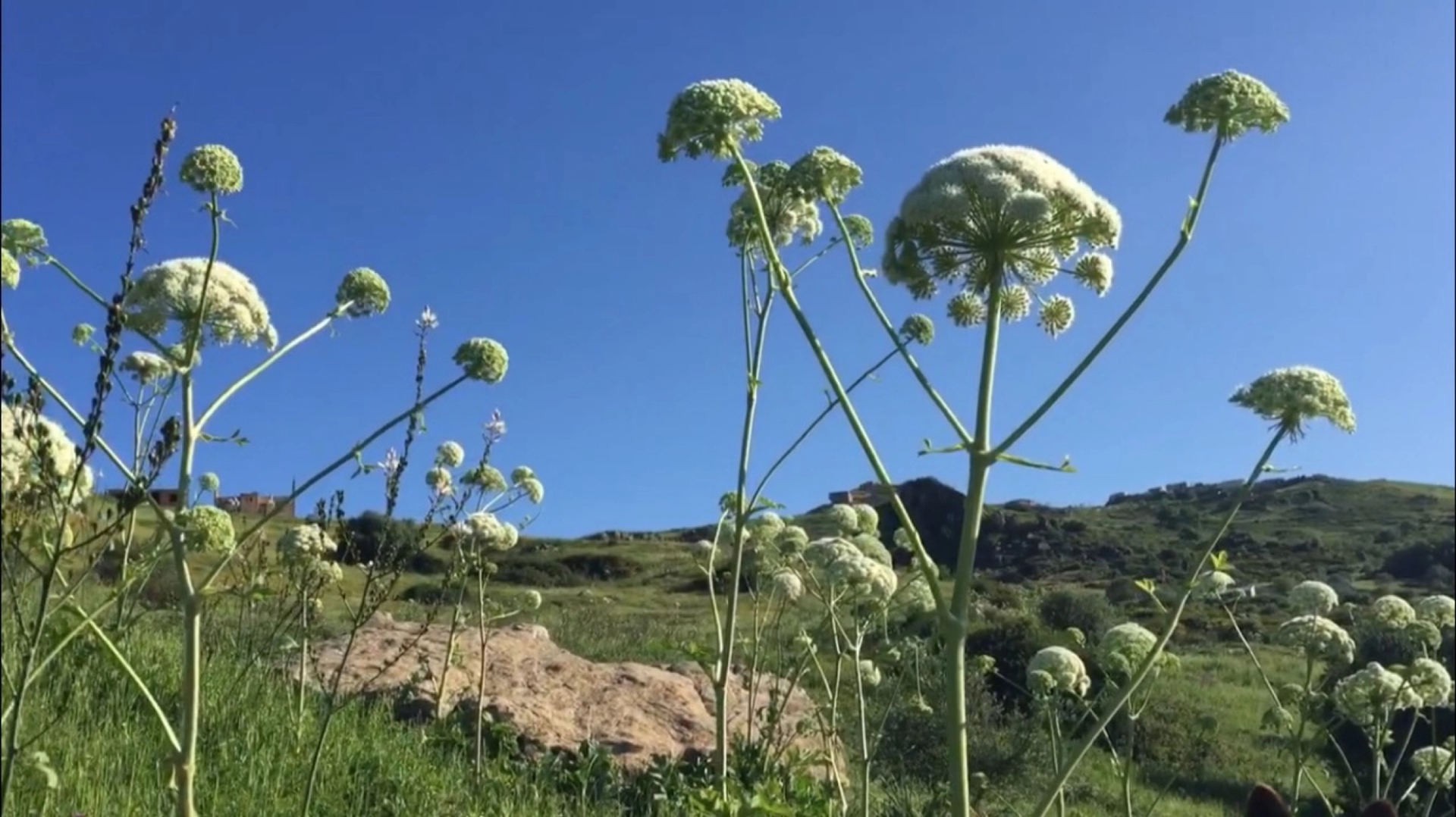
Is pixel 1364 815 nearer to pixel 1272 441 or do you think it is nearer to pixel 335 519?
pixel 1272 441

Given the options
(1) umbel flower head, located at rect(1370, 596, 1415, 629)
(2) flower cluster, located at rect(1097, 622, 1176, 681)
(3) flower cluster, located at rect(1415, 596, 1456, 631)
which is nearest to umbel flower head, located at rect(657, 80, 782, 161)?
(2) flower cluster, located at rect(1097, 622, 1176, 681)

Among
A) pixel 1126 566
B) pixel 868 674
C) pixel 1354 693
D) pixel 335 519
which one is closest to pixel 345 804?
pixel 335 519

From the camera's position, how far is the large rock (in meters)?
9.24

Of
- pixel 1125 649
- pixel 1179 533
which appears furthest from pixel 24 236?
pixel 1179 533

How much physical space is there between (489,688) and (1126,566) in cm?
3354

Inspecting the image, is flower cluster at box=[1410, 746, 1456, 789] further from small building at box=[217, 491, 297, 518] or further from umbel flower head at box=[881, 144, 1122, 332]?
small building at box=[217, 491, 297, 518]

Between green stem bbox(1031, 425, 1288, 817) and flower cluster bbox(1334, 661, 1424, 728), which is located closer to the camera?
green stem bbox(1031, 425, 1288, 817)

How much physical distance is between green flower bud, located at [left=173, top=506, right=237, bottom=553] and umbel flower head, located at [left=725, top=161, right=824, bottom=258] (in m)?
2.43

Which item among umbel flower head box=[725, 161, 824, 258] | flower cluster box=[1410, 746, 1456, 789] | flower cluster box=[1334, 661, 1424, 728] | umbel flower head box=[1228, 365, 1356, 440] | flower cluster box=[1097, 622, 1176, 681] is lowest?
flower cluster box=[1410, 746, 1456, 789]

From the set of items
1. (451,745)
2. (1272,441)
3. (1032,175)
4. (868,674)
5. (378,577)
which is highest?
(1032,175)

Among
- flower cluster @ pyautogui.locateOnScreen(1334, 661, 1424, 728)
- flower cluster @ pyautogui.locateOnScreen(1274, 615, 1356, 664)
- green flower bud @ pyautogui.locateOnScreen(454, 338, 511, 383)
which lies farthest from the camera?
flower cluster @ pyautogui.locateOnScreen(1334, 661, 1424, 728)

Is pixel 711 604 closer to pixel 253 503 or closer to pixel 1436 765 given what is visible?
pixel 253 503

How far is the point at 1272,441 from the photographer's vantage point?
4.50 meters

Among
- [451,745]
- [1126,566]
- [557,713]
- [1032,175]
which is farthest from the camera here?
[1126,566]
